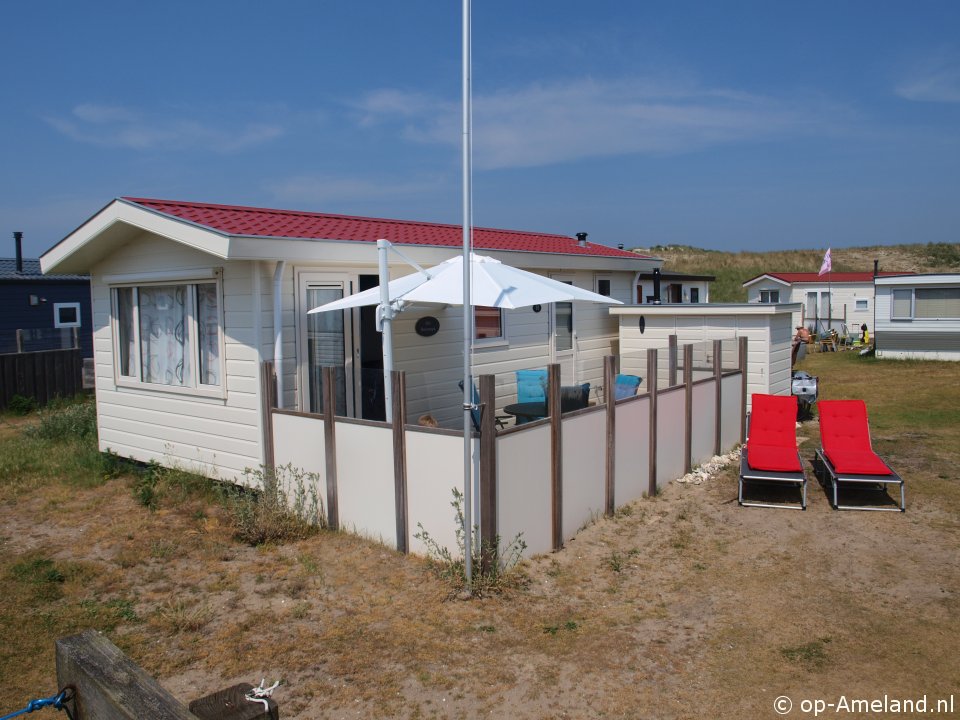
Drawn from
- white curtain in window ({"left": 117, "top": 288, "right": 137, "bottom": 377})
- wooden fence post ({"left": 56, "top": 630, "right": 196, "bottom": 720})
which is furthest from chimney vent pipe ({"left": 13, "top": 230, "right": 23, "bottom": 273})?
wooden fence post ({"left": 56, "top": 630, "right": 196, "bottom": 720})

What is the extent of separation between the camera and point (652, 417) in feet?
23.3

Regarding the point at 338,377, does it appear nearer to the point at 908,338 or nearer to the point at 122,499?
the point at 122,499

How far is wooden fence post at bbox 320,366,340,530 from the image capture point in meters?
5.96

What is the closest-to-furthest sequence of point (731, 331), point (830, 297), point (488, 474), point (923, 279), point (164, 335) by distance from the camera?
point (488, 474) < point (164, 335) < point (731, 331) < point (923, 279) < point (830, 297)

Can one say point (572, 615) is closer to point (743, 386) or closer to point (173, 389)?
point (173, 389)

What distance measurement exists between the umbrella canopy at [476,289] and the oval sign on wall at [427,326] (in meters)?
0.98

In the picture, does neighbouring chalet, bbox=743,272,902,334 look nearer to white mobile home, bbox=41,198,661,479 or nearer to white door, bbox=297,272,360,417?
white mobile home, bbox=41,198,661,479

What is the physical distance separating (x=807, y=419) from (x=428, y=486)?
315 inches

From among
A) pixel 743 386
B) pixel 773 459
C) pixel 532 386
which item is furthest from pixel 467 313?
pixel 743 386

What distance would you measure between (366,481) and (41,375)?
35.3 ft

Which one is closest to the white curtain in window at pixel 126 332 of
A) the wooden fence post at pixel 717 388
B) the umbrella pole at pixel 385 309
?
the umbrella pole at pixel 385 309

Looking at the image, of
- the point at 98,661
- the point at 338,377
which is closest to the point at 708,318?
the point at 338,377

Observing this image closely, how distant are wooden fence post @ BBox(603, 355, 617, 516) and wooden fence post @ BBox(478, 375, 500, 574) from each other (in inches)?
62.0

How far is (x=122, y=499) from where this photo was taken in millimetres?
7473
